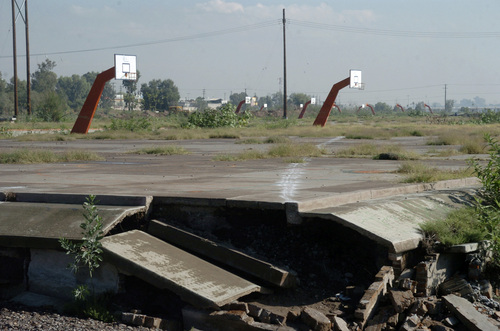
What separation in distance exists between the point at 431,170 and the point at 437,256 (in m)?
6.12

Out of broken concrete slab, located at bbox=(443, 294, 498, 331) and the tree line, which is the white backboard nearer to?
the tree line

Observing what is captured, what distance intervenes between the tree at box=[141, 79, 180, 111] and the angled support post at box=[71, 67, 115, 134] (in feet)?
273

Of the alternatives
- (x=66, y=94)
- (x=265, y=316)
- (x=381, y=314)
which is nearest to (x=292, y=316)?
(x=265, y=316)

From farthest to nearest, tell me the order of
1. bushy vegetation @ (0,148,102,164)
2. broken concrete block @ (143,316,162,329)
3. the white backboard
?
the white backboard, bushy vegetation @ (0,148,102,164), broken concrete block @ (143,316,162,329)

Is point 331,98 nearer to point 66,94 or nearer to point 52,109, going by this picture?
point 52,109

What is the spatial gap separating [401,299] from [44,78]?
152206 millimetres

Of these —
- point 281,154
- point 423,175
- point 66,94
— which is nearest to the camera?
point 423,175

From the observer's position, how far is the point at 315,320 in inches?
244

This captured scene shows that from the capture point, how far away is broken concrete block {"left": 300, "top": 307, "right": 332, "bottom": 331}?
613 cm

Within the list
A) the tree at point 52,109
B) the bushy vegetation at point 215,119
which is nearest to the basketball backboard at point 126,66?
the bushy vegetation at point 215,119

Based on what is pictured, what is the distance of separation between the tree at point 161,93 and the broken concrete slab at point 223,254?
11820 centimetres

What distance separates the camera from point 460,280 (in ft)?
24.6

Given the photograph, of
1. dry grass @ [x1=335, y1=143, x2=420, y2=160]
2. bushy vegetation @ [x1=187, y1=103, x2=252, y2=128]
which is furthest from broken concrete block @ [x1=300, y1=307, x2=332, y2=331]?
bushy vegetation @ [x1=187, y1=103, x2=252, y2=128]

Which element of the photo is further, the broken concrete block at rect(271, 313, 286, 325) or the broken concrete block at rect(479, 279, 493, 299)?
the broken concrete block at rect(479, 279, 493, 299)
